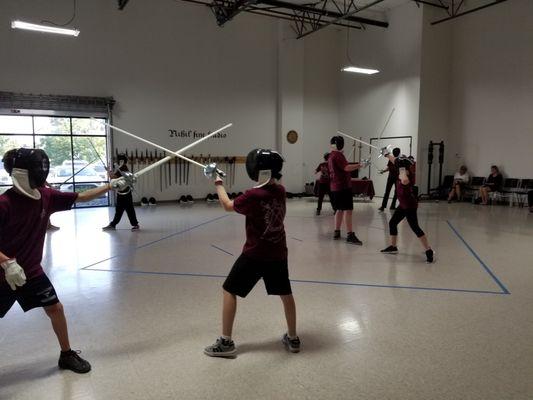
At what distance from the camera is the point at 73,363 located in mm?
2832

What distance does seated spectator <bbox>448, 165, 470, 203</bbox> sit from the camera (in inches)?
522

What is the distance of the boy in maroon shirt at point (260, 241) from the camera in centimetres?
295

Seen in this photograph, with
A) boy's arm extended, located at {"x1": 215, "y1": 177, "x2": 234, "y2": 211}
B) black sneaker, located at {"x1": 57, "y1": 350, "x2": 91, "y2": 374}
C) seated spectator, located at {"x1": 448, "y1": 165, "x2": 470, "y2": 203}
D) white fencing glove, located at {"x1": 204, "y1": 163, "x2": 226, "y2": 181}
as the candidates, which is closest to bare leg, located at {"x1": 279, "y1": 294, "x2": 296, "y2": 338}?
boy's arm extended, located at {"x1": 215, "y1": 177, "x2": 234, "y2": 211}

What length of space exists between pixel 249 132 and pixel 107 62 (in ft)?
16.5

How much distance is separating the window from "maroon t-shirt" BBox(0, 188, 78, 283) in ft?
30.0

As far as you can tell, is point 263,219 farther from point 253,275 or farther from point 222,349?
point 222,349

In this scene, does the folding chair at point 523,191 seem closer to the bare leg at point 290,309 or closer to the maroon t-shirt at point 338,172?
the maroon t-shirt at point 338,172

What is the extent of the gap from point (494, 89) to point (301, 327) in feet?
39.3

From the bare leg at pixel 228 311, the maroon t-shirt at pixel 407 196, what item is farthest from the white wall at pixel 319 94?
the bare leg at pixel 228 311

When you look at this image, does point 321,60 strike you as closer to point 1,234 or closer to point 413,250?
point 413,250

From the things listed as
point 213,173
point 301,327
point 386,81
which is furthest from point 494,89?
point 213,173

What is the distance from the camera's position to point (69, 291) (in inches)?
179

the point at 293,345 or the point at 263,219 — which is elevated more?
the point at 263,219

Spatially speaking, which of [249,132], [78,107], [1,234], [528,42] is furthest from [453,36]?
[1,234]
